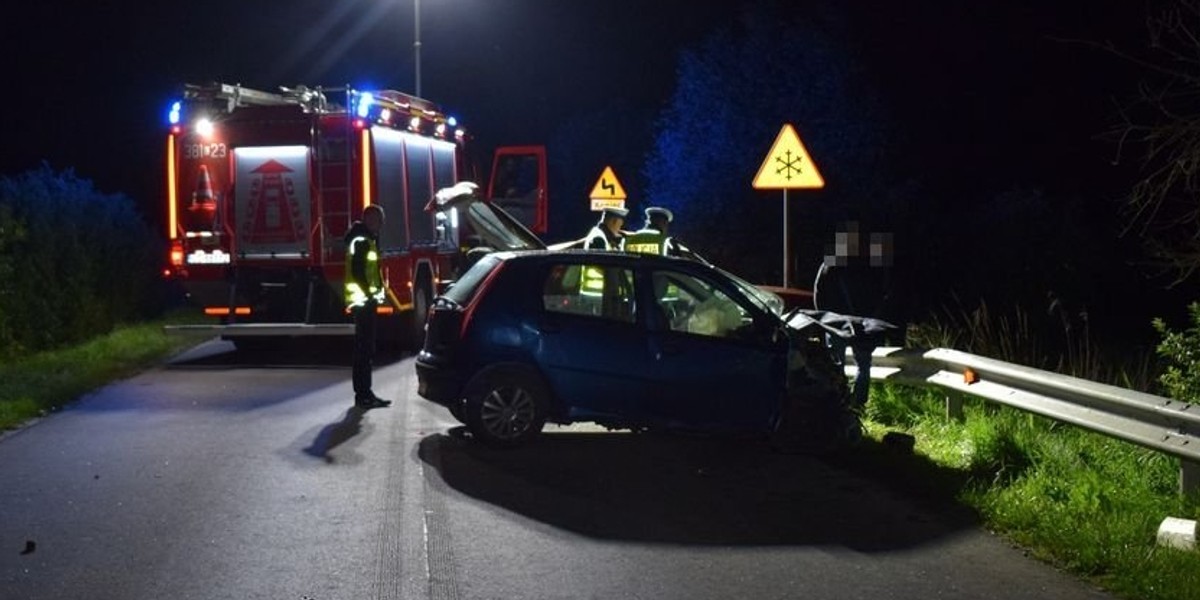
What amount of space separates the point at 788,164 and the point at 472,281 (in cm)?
427

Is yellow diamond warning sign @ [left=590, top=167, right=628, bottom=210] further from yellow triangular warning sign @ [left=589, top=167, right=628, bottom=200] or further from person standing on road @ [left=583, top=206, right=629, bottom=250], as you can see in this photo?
person standing on road @ [left=583, top=206, right=629, bottom=250]

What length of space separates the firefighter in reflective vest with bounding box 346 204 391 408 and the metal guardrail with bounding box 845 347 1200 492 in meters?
4.33

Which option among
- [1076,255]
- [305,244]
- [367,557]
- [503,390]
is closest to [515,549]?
[367,557]

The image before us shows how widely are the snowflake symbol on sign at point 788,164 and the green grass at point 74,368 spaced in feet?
23.3

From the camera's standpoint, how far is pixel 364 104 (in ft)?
59.2

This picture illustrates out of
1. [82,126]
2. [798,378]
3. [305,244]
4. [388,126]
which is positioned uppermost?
[82,126]

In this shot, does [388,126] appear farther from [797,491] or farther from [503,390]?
[797,491]

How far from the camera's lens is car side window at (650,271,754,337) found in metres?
10.9

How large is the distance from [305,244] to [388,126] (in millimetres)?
1916

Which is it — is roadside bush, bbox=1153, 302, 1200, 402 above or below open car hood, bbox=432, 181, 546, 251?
below

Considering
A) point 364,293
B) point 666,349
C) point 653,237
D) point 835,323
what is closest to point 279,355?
point 364,293

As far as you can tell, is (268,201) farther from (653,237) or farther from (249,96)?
(653,237)

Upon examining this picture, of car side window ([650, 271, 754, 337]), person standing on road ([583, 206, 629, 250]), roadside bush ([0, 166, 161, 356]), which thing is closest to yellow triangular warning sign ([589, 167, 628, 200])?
roadside bush ([0, 166, 161, 356])

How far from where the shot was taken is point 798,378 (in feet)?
34.8
